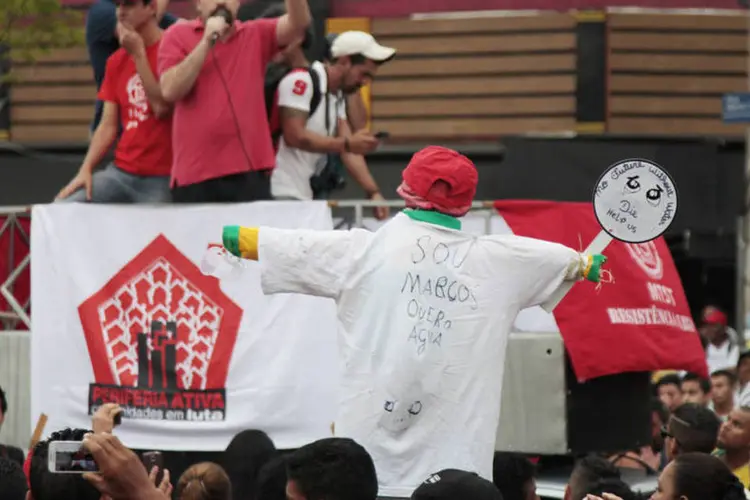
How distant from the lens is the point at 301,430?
8.83 m

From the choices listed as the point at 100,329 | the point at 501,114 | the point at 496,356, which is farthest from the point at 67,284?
the point at 501,114

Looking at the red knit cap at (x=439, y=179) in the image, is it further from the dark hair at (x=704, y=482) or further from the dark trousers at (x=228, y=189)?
the dark trousers at (x=228, y=189)

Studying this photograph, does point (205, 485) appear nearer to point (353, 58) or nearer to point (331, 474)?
point (331, 474)

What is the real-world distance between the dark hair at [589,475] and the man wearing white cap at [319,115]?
240 centimetres

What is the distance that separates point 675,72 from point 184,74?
442 inches

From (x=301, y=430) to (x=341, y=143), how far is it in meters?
1.50

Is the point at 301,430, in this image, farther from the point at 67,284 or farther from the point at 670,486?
the point at 670,486

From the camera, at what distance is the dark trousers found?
8.90 metres

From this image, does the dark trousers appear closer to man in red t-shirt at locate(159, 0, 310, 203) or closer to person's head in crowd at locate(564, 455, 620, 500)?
man in red t-shirt at locate(159, 0, 310, 203)

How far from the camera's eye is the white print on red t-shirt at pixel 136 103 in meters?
9.23

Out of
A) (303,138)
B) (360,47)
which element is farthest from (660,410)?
(303,138)

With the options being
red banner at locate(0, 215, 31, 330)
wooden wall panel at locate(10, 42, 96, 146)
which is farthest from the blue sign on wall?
wooden wall panel at locate(10, 42, 96, 146)

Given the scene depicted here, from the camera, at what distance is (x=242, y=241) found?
6266 millimetres

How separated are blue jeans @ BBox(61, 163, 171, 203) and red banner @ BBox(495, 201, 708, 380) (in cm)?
182
